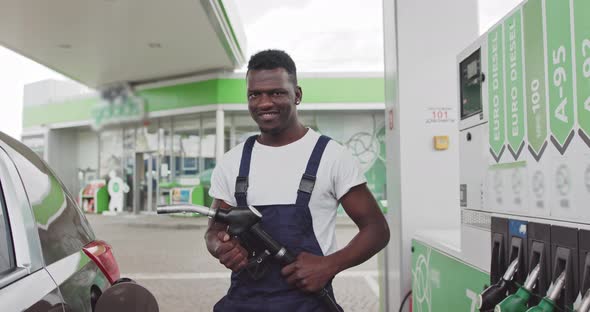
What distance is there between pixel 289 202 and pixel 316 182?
0.38 feet

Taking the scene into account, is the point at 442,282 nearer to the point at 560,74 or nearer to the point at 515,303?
the point at 515,303

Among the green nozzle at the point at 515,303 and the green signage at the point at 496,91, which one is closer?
the green nozzle at the point at 515,303

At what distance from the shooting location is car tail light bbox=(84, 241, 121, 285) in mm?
2088

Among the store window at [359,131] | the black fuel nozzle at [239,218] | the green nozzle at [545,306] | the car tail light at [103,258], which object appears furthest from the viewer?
the store window at [359,131]

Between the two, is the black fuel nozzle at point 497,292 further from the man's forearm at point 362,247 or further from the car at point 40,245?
the car at point 40,245

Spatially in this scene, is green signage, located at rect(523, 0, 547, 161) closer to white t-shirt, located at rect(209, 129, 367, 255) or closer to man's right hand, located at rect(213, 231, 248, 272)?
white t-shirt, located at rect(209, 129, 367, 255)

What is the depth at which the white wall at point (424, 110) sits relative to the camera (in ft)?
13.0

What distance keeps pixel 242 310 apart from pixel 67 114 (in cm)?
2145

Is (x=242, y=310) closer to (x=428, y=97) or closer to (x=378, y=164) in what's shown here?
(x=428, y=97)

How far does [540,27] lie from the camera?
1767 mm

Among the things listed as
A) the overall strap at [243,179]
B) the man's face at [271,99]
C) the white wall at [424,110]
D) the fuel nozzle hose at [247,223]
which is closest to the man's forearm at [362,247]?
the fuel nozzle hose at [247,223]

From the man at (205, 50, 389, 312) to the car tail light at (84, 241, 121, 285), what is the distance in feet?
1.71

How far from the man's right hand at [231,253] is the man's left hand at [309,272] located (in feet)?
0.47

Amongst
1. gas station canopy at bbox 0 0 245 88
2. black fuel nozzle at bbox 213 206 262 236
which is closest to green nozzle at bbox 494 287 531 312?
black fuel nozzle at bbox 213 206 262 236
